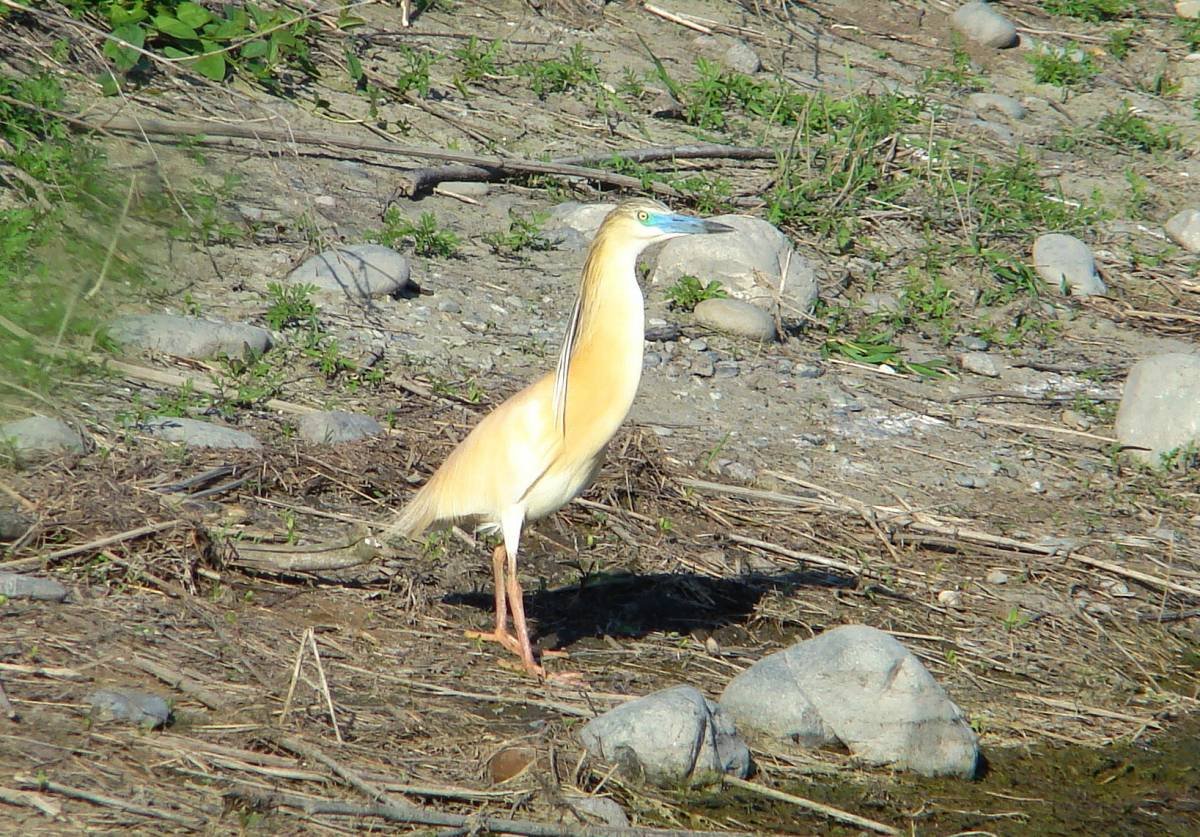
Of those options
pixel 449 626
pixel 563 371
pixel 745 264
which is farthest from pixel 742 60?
pixel 449 626

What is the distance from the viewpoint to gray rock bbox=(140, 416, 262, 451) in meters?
5.55

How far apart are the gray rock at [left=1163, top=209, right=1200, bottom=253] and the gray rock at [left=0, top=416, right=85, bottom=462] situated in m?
7.31

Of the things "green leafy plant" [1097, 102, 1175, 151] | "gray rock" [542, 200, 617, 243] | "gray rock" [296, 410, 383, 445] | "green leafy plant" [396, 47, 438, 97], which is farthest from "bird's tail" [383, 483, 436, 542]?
"green leafy plant" [1097, 102, 1175, 151]

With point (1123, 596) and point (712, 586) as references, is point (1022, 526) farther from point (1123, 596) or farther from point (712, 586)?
point (712, 586)

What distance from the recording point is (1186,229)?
30.9 ft

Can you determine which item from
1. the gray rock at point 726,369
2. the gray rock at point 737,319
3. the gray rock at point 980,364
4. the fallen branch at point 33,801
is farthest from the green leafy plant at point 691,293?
the fallen branch at point 33,801

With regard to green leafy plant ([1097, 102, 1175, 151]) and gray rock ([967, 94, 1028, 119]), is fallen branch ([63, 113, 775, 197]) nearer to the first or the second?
gray rock ([967, 94, 1028, 119])

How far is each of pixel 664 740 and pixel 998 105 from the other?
8.08m

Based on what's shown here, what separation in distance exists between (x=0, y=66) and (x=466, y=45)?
136 inches

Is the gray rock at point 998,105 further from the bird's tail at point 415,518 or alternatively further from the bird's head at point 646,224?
the bird's tail at point 415,518

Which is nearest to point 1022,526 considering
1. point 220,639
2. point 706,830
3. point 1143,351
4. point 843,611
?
point 843,611

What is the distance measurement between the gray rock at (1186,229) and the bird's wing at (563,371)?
6.03 metres

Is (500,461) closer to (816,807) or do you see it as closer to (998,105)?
(816,807)

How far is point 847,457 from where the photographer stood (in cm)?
654
